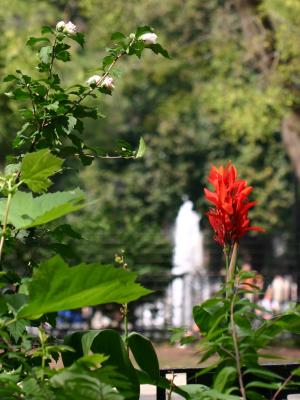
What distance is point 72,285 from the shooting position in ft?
6.64

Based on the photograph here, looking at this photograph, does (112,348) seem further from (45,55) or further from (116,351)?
(45,55)

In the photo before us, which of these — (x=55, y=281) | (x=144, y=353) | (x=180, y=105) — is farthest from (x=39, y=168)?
(x=180, y=105)

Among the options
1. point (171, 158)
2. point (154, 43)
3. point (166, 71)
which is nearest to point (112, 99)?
point (171, 158)

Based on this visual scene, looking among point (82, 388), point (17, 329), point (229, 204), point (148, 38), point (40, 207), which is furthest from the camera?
point (148, 38)

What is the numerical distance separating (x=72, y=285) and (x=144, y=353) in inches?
31.6

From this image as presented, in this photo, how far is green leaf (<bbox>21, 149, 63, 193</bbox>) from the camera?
2434 millimetres

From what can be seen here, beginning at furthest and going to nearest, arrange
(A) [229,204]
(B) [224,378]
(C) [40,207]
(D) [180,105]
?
(D) [180,105] → (A) [229,204] → (C) [40,207] → (B) [224,378]

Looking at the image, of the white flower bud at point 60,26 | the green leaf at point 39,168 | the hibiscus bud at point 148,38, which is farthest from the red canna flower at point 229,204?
the white flower bud at point 60,26

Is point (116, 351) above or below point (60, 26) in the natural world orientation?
below

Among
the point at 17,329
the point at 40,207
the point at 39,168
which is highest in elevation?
the point at 39,168

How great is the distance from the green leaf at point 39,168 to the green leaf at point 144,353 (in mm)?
540

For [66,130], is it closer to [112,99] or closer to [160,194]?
[160,194]

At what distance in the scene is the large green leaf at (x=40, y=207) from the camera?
7.21 feet

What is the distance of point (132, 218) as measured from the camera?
2241 centimetres
